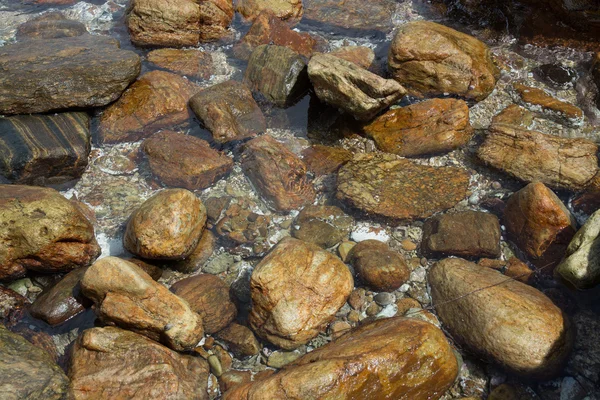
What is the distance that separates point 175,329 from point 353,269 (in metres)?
1.87

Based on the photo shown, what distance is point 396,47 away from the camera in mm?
6547

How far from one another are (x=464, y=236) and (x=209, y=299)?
105 inches

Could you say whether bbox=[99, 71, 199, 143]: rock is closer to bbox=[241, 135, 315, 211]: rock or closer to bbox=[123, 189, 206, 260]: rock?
bbox=[241, 135, 315, 211]: rock

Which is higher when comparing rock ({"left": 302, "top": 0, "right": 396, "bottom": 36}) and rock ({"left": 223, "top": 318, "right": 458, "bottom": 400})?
rock ({"left": 302, "top": 0, "right": 396, "bottom": 36})

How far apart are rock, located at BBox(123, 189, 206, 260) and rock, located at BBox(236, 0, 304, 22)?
452cm

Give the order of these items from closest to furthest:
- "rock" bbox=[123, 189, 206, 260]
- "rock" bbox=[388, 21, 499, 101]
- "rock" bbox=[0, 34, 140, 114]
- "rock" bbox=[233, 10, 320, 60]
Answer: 1. "rock" bbox=[123, 189, 206, 260]
2. "rock" bbox=[0, 34, 140, 114]
3. "rock" bbox=[388, 21, 499, 101]
4. "rock" bbox=[233, 10, 320, 60]

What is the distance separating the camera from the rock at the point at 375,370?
3656 mm

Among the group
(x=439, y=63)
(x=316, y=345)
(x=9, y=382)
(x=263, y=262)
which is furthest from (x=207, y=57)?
(x=9, y=382)

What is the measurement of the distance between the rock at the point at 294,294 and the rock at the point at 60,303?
1.66m

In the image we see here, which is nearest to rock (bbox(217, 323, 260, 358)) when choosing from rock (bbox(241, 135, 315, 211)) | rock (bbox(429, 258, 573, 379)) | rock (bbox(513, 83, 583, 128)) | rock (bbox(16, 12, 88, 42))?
rock (bbox(241, 135, 315, 211))

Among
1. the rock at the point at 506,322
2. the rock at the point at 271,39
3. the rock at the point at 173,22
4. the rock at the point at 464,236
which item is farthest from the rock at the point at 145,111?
the rock at the point at 506,322

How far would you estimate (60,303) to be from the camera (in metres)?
4.46

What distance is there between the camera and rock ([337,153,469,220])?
5316mm

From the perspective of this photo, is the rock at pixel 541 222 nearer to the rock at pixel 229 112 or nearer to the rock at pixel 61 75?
the rock at pixel 229 112
